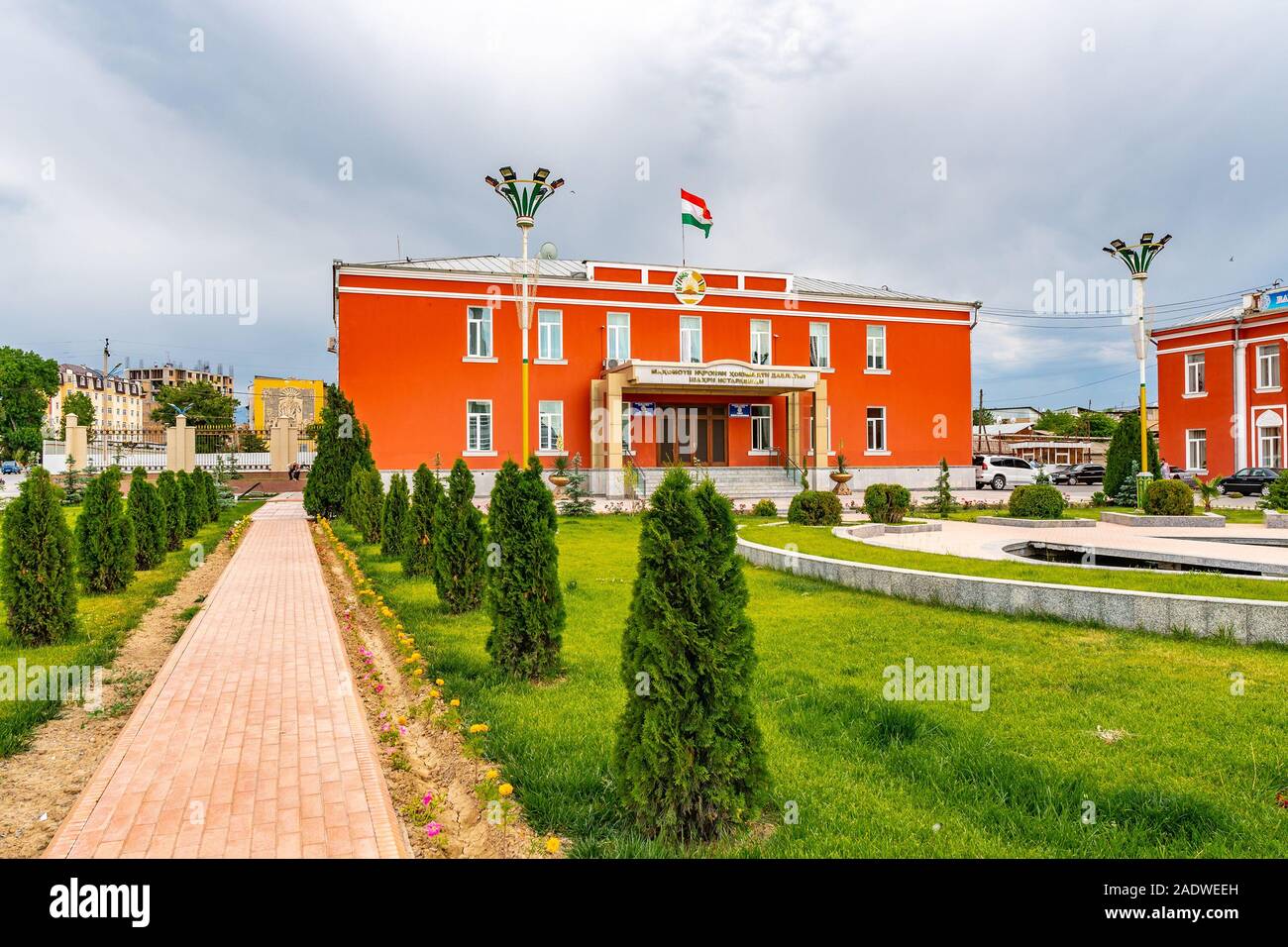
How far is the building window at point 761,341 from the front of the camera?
30.1 metres

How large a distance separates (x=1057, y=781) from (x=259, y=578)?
991cm

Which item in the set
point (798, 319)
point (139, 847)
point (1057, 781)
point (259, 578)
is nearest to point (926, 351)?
point (798, 319)

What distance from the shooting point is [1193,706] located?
482cm

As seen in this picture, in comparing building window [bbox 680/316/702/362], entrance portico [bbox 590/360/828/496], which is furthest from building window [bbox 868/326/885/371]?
building window [bbox 680/316/702/362]

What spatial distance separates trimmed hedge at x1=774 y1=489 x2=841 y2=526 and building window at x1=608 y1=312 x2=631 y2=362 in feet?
45.3

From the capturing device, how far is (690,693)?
3.30m

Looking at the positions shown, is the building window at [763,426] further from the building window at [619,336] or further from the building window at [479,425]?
the building window at [479,425]

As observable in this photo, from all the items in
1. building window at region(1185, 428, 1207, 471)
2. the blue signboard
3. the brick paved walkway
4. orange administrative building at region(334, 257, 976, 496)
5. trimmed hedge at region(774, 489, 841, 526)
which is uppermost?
the blue signboard

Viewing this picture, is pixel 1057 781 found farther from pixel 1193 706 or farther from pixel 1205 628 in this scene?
pixel 1205 628

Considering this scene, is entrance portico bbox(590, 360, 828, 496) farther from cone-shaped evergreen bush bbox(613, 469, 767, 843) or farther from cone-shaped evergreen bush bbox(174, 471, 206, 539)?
cone-shaped evergreen bush bbox(613, 469, 767, 843)

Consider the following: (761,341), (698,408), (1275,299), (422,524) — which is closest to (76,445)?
(698,408)

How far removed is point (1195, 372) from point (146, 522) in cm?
4133

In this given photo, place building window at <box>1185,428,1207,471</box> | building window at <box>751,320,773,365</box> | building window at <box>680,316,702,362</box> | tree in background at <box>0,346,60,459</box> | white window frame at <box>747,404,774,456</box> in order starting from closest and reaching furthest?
building window at <box>680,316,702,362</box>, building window at <box>751,320,773,365</box>, white window frame at <box>747,404,774,456</box>, building window at <box>1185,428,1207,471</box>, tree in background at <box>0,346,60,459</box>

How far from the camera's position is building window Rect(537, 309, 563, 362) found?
27.5 meters
